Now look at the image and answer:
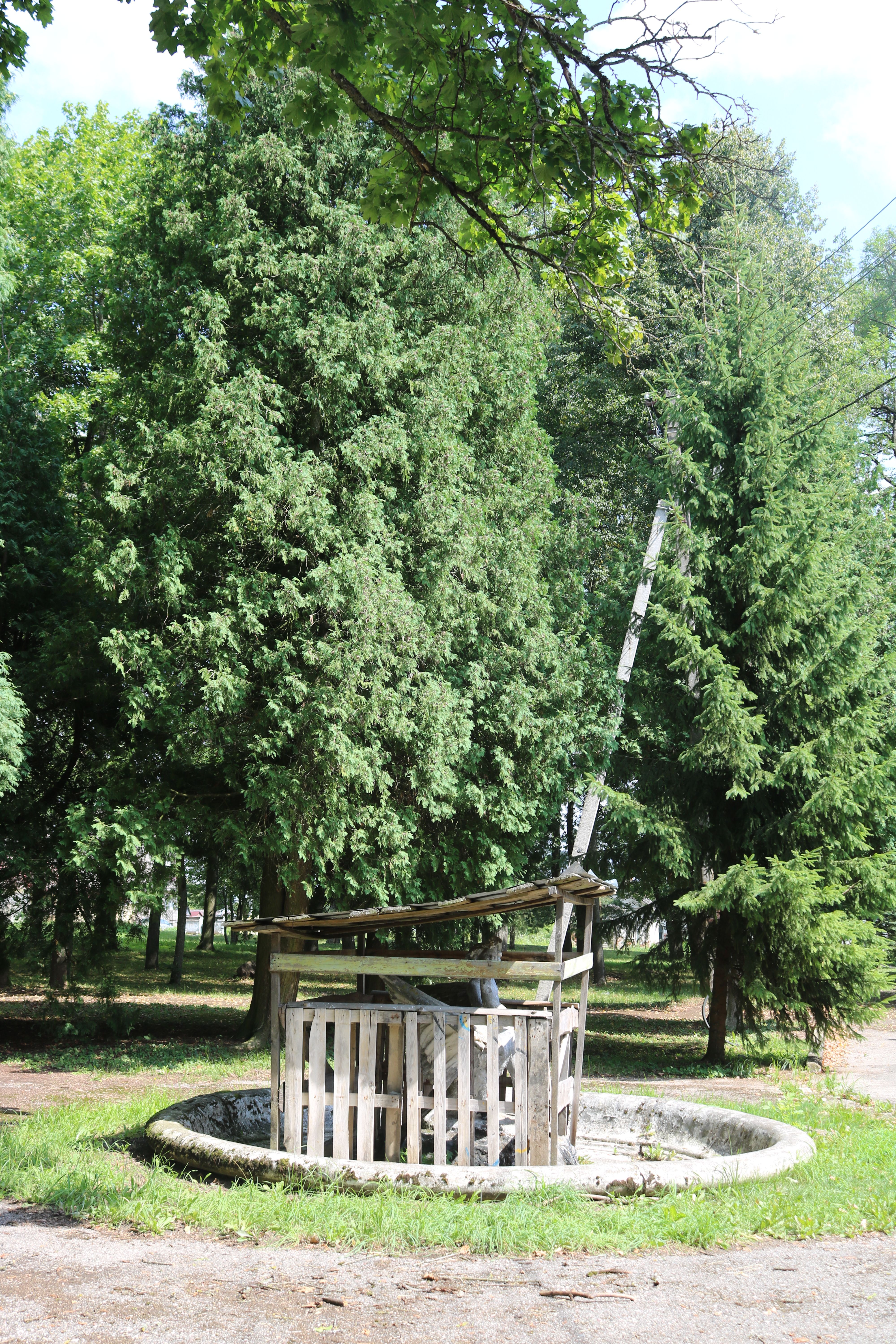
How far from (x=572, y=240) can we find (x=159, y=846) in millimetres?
10615

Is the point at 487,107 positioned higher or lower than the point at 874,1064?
higher

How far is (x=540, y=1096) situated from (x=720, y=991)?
9478 millimetres

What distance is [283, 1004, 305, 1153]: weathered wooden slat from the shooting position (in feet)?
24.2

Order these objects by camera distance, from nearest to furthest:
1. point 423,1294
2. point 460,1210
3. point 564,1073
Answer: point 423,1294
point 460,1210
point 564,1073

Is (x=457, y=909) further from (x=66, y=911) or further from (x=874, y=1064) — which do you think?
(x=874, y=1064)

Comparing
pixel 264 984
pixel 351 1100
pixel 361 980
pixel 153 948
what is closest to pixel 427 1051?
Answer: pixel 351 1100

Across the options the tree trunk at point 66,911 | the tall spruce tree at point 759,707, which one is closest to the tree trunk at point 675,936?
the tall spruce tree at point 759,707

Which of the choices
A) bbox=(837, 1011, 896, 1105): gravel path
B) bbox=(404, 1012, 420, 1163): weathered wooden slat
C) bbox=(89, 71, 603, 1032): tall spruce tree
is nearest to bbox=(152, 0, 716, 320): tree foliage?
bbox=(404, 1012, 420, 1163): weathered wooden slat

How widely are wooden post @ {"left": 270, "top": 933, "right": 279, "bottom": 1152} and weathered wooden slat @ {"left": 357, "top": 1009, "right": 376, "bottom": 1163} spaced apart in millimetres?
574

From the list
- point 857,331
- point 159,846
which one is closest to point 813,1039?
point 159,846

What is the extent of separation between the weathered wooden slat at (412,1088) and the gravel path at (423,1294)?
176 centimetres

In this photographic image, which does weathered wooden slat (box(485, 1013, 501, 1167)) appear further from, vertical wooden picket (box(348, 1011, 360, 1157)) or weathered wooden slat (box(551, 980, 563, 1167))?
vertical wooden picket (box(348, 1011, 360, 1157))

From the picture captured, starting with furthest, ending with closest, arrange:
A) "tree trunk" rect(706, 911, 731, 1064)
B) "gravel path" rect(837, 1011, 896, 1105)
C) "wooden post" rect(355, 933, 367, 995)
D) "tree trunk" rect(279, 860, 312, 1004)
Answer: "tree trunk" rect(706, 911, 731, 1064), "tree trunk" rect(279, 860, 312, 1004), "gravel path" rect(837, 1011, 896, 1105), "wooden post" rect(355, 933, 367, 995)

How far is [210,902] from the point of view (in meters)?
32.6
